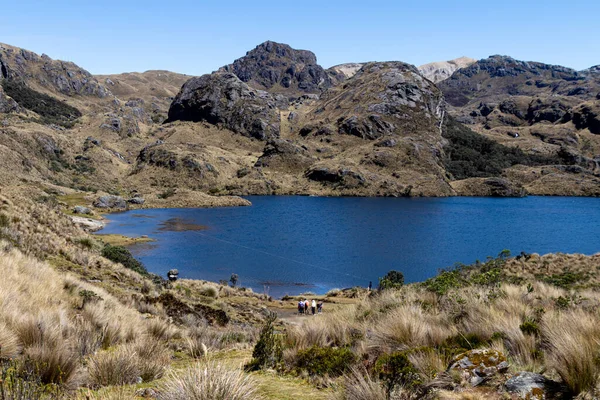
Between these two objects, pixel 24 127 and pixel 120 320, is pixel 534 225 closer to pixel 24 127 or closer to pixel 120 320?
pixel 120 320

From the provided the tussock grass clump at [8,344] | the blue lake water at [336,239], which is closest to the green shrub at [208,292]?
the blue lake water at [336,239]

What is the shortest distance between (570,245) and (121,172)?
140141mm

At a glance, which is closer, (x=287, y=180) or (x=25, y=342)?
(x=25, y=342)

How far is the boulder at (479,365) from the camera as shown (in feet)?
18.6

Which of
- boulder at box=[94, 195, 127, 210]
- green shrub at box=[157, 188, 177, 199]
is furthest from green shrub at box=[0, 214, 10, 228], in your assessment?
green shrub at box=[157, 188, 177, 199]

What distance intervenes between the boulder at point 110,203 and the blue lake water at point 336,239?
5.30 meters

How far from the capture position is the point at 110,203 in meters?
110

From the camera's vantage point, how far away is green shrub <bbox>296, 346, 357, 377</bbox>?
285 inches

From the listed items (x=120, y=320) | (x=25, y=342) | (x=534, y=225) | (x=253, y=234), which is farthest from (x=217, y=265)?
(x=534, y=225)

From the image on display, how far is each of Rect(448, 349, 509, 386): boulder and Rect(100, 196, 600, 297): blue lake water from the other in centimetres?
3705

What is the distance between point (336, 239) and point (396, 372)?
69.3 m

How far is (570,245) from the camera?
235ft

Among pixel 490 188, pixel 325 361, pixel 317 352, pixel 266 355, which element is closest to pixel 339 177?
pixel 490 188

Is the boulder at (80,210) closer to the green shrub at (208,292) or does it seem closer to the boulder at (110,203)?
the boulder at (110,203)
